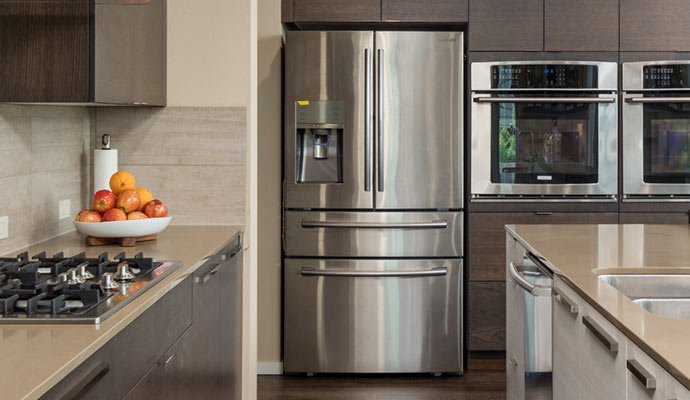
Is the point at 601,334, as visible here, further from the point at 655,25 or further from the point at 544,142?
the point at 655,25

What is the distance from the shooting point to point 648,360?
1385mm

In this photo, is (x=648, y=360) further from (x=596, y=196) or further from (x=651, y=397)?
(x=596, y=196)

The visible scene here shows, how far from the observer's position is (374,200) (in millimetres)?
4242

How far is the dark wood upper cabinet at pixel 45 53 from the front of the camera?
7.58ft

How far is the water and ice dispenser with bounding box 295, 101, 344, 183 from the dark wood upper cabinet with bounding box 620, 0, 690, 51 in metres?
1.62

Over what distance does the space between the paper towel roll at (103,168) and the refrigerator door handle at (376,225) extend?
139 centimetres

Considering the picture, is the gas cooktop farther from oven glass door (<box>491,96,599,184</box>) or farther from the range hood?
oven glass door (<box>491,96,599,184</box>)

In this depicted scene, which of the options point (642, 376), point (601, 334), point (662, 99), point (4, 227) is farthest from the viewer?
point (662, 99)

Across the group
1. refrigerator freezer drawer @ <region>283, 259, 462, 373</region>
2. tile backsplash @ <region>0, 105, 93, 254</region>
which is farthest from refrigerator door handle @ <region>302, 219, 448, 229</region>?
tile backsplash @ <region>0, 105, 93, 254</region>

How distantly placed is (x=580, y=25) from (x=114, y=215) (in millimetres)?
2839

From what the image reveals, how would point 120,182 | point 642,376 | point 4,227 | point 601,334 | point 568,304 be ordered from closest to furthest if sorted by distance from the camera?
point 642,376 < point 601,334 < point 568,304 < point 4,227 < point 120,182

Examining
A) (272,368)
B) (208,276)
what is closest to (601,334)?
(208,276)

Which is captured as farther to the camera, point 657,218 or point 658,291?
point 657,218

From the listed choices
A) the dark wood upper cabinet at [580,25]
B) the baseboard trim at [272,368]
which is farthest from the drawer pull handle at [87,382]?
the dark wood upper cabinet at [580,25]
